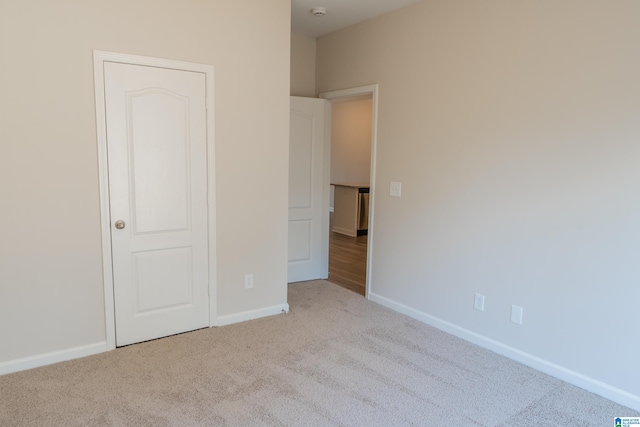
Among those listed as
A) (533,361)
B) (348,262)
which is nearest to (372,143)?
(348,262)

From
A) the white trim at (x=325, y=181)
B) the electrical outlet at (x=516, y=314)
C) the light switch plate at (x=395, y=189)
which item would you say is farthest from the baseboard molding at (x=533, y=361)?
the white trim at (x=325, y=181)

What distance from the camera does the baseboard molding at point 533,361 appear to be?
2521mm

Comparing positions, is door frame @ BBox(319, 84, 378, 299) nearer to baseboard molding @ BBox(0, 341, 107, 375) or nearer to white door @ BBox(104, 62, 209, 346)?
white door @ BBox(104, 62, 209, 346)

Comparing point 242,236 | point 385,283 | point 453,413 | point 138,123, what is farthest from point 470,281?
point 138,123

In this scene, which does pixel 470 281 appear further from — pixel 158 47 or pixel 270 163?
pixel 158 47

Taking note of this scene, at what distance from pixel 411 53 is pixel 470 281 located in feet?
6.48

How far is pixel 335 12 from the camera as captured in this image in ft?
12.8

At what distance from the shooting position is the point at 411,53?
367 cm

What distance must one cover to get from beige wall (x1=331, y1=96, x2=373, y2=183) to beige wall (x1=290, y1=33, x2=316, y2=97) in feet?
13.3

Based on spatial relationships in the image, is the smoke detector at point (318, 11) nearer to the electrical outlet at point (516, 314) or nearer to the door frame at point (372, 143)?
the door frame at point (372, 143)

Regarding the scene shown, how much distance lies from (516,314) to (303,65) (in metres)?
3.29

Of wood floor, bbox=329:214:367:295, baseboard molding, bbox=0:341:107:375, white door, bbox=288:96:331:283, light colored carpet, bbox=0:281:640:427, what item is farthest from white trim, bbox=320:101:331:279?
baseboard molding, bbox=0:341:107:375

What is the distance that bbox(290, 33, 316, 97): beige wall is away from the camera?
4.63 meters

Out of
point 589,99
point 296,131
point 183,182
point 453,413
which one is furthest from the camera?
point 296,131
